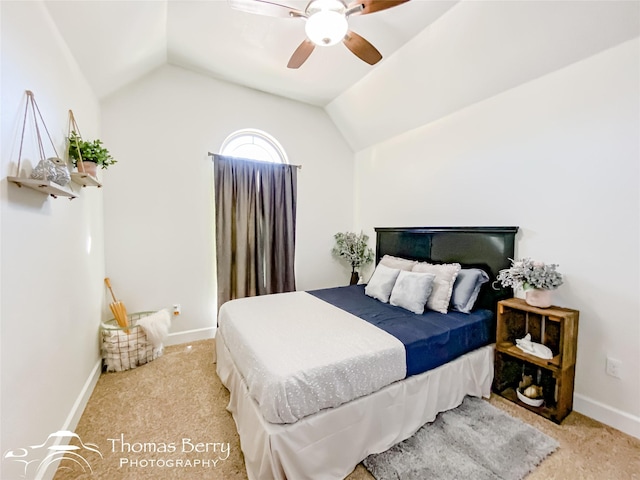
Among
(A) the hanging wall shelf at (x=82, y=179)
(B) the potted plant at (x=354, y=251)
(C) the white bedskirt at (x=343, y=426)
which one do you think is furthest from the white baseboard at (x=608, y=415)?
(A) the hanging wall shelf at (x=82, y=179)

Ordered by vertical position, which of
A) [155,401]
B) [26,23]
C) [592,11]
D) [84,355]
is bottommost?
[155,401]

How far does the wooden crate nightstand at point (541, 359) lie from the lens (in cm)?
188

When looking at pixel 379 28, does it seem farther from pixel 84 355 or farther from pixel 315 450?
pixel 84 355

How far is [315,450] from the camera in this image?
1373 mm

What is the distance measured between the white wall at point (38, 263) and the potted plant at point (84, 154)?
3.9 inches

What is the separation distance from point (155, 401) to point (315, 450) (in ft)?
4.71

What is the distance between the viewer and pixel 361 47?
6.36 feet

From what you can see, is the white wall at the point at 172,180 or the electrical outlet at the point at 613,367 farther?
the white wall at the point at 172,180

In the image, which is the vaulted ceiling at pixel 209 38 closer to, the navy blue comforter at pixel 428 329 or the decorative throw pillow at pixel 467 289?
the decorative throw pillow at pixel 467 289

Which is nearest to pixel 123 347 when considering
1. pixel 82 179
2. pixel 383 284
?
pixel 82 179

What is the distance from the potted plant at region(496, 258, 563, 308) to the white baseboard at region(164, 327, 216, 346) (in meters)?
3.19

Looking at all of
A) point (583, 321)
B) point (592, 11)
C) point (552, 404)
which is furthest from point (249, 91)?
point (552, 404)

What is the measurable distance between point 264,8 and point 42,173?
5.00 feet

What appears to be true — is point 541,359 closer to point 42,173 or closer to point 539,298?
point 539,298
